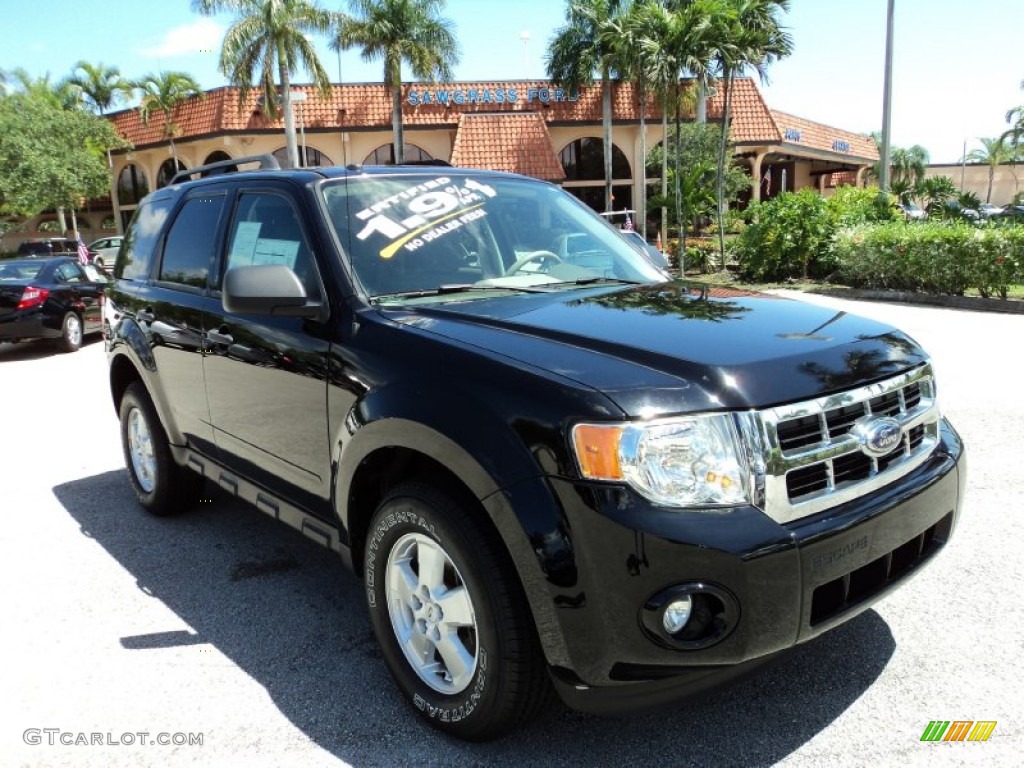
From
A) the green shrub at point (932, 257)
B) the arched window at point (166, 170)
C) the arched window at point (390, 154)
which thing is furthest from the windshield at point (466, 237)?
the arched window at point (166, 170)

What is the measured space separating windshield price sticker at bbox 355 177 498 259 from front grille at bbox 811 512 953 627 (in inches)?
79.4

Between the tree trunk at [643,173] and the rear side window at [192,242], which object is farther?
the tree trunk at [643,173]

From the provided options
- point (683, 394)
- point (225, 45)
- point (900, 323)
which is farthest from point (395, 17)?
point (683, 394)

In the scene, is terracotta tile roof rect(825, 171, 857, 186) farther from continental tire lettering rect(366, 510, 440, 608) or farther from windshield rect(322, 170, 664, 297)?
continental tire lettering rect(366, 510, 440, 608)

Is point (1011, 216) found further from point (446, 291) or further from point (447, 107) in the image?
point (447, 107)

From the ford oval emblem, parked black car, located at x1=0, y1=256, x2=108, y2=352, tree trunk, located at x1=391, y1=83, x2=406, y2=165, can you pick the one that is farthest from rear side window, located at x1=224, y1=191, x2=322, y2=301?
tree trunk, located at x1=391, y1=83, x2=406, y2=165

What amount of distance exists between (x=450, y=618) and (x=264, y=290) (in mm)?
1350

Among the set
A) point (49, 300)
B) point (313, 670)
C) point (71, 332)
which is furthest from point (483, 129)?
point (313, 670)

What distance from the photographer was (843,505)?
92.5 inches

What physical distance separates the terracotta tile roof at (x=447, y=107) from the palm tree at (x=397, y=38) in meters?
1.01

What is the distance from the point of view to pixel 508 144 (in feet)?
102

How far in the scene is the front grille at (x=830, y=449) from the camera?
221 cm

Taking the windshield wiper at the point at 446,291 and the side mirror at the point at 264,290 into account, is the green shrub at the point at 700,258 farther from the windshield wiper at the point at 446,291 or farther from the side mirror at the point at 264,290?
the side mirror at the point at 264,290

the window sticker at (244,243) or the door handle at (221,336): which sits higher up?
the window sticker at (244,243)
